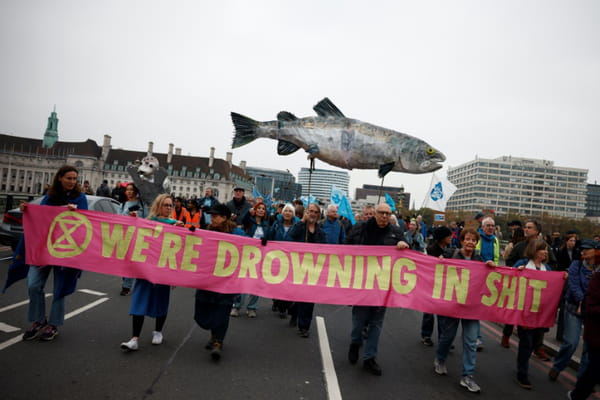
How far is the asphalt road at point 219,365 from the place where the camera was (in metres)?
3.52

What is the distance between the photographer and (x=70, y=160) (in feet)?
362

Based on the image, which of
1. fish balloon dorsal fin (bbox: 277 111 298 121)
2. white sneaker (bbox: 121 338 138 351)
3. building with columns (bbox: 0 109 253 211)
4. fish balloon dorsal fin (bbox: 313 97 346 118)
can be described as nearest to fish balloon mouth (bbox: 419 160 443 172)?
fish balloon dorsal fin (bbox: 313 97 346 118)

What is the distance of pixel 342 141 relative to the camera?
16.3 feet

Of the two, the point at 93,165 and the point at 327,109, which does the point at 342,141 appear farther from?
the point at 93,165

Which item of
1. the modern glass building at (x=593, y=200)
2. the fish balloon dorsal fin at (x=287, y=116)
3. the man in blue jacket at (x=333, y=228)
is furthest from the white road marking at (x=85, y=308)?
the modern glass building at (x=593, y=200)

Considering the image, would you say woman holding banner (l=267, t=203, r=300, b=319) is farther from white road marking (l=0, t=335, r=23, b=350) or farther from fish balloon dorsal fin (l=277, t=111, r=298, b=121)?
white road marking (l=0, t=335, r=23, b=350)

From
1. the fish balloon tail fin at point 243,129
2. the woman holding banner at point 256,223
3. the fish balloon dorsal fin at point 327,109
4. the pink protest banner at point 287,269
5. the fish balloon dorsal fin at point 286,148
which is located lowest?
the pink protest banner at point 287,269

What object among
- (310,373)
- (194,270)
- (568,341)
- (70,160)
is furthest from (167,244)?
(70,160)

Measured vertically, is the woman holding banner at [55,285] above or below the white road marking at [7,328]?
above

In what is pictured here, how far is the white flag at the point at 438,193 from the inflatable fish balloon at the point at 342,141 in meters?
4.71

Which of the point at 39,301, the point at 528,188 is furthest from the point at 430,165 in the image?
the point at 528,188

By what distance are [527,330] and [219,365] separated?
12.5ft

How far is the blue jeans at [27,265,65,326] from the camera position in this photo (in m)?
4.39

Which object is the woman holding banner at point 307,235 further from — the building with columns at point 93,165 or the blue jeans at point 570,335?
the building with columns at point 93,165
